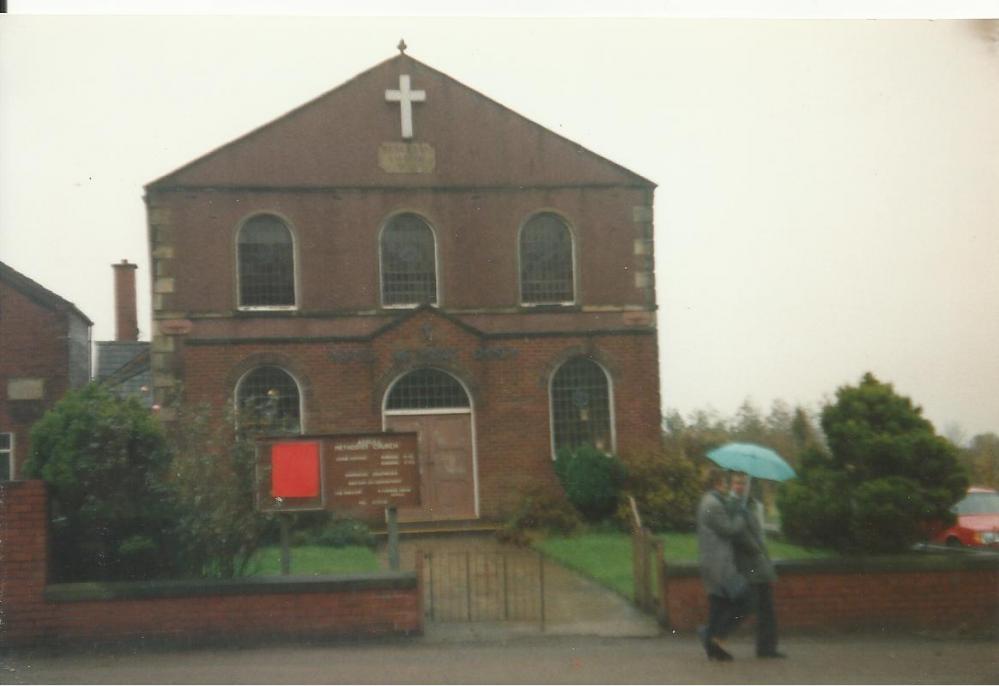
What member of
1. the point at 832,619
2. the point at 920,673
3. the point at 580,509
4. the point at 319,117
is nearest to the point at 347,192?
the point at 319,117

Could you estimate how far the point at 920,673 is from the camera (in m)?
10.3

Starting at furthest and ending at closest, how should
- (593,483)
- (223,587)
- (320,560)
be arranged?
(593,483)
(320,560)
(223,587)

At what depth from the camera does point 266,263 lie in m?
20.3

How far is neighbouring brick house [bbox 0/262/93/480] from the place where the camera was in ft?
69.7

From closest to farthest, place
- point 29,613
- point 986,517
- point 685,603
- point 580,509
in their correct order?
point 29,613, point 685,603, point 986,517, point 580,509

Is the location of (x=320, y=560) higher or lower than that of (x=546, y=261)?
lower

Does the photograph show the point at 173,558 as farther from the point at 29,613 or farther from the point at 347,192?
the point at 347,192

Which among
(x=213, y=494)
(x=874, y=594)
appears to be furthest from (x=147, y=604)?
(x=874, y=594)

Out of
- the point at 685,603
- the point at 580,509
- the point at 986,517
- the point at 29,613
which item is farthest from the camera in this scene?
the point at 580,509

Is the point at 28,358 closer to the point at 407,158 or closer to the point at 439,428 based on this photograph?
the point at 439,428

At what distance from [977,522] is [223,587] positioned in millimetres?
12649

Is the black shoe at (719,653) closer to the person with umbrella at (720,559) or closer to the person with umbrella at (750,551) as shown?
the person with umbrella at (750,551)

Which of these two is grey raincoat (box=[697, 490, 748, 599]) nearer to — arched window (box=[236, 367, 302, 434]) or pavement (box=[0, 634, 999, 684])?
pavement (box=[0, 634, 999, 684])

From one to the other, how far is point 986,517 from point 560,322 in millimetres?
7995
